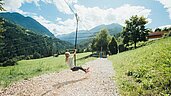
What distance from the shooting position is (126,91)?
11406 millimetres

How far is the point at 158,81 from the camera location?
36.6ft

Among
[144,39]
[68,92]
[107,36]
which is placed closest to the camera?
[68,92]

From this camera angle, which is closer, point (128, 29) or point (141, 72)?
point (141, 72)

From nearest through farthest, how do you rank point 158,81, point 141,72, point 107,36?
1. point 158,81
2. point 141,72
3. point 107,36

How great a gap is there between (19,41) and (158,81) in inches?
6879

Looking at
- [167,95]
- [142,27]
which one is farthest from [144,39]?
[167,95]

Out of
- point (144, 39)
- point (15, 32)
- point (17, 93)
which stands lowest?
point (17, 93)

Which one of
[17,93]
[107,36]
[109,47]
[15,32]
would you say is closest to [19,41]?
[15,32]

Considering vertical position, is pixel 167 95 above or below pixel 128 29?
below

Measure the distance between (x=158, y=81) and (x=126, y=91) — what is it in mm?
1615

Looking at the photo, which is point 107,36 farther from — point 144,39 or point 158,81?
point 158,81

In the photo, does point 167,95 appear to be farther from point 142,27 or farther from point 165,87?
point 142,27

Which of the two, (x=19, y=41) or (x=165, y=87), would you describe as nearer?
(x=165, y=87)

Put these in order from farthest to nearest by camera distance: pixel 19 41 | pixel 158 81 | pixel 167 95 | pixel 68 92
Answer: pixel 19 41
pixel 68 92
pixel 158 81
pixel 167 95
